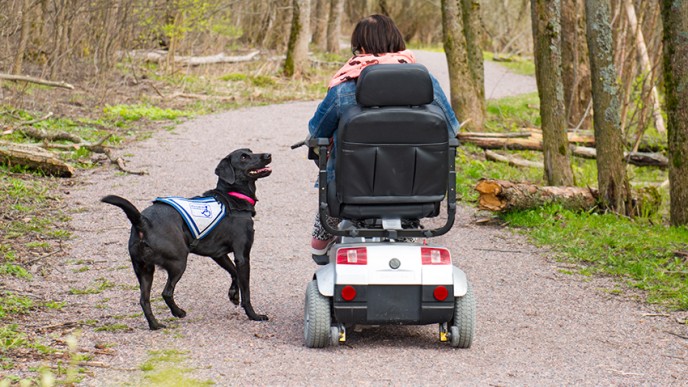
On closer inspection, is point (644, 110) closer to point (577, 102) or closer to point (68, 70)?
point (577, 102)

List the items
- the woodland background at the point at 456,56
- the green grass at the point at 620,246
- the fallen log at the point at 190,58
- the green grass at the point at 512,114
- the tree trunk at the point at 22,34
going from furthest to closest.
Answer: the fallen log at the point at 190,58 → the green grass at the point at 512,114 → the tree trunk at the point at 22,34 → the woodland background at the point at 456,56 → the green grass at the point at 620,246

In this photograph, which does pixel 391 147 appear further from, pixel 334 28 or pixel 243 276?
pixel 334 28

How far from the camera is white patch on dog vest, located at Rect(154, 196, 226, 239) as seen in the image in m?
6.01

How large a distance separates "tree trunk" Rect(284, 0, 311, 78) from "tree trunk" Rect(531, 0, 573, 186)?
13913 mm

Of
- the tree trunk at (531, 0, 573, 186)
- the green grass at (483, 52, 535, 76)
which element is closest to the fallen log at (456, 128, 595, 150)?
the tree trunk at (531, 0, 573, 186)

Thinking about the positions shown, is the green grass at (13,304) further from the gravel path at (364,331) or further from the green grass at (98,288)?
the green grass at (98,288)

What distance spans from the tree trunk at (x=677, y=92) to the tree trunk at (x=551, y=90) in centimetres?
148

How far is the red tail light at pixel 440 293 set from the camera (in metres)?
5.37

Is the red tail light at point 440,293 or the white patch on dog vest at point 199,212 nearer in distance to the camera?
the red tail light at point 440,293

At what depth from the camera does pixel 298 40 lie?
25438 millimetres

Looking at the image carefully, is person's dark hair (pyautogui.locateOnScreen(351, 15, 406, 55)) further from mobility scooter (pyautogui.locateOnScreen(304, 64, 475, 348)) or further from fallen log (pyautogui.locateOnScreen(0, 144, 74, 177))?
fallen log (pyautogui.locateOnScreen(0, 144, 74, 177))

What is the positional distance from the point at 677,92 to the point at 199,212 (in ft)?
20.5

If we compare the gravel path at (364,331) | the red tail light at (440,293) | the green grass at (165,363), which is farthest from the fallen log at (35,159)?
the red tail light at (440,293)

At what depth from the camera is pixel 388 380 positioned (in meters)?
4.88
